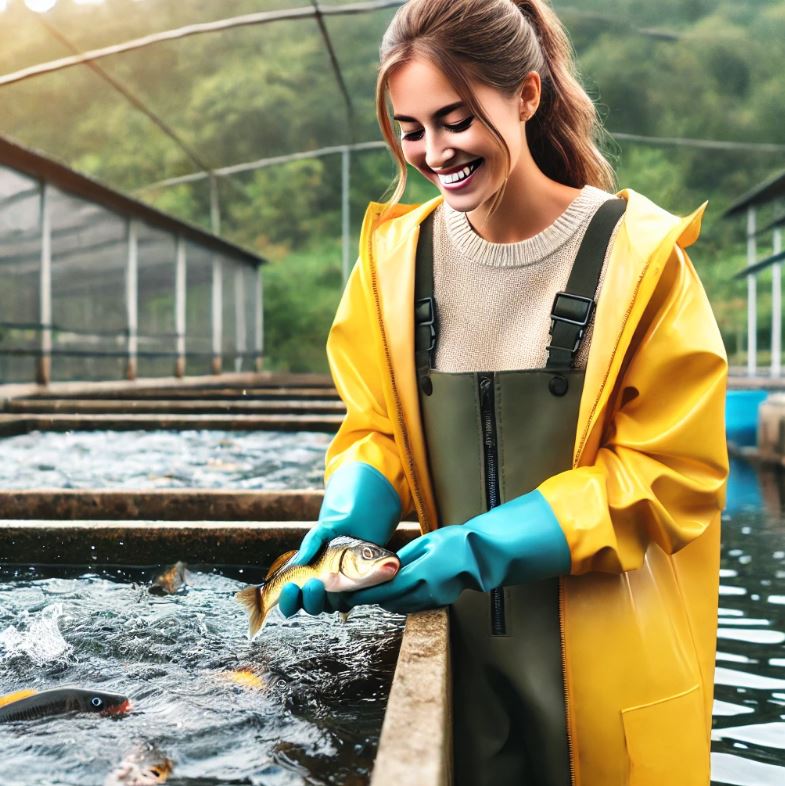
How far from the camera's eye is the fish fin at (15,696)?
209 cm

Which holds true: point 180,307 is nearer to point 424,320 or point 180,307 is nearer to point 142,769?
point 424,320

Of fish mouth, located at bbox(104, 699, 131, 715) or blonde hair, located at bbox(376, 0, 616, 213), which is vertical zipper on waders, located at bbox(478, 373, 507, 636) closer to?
blonde hair, located at bbox(376, 0, 616, 213)

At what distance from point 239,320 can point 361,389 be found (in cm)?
1873

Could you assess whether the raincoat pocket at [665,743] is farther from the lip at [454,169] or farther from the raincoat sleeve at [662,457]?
the lip at [454,169]

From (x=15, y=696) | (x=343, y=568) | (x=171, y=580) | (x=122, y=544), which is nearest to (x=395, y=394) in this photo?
(x=343, y=568)

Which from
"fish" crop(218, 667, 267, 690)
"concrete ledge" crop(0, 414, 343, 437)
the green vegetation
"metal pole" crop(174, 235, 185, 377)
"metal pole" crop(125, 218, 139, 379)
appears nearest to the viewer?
"fish" crop(218, 667, 267, 690)

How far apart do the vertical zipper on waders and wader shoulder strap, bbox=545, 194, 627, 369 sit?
14 cm

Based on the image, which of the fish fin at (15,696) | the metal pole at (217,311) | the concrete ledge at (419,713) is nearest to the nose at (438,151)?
the concrete ledge at (419,713)

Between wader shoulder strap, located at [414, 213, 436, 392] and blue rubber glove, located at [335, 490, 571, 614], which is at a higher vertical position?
wader shoulder strap, located at [414, 213, 436, 392]

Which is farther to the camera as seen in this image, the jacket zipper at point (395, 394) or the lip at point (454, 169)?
the jacket zipper at point (395, 394)

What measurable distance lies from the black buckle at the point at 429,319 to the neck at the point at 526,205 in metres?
0.20

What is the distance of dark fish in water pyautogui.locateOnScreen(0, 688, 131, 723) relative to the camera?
2.05 m

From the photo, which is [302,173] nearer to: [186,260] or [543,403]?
[186,260]

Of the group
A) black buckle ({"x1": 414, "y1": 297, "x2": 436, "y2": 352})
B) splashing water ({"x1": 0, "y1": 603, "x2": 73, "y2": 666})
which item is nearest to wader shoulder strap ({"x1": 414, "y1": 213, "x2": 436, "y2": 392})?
black buckle ({"x1": 414, "y1": 297, "x2": 436, "y2": 352})
